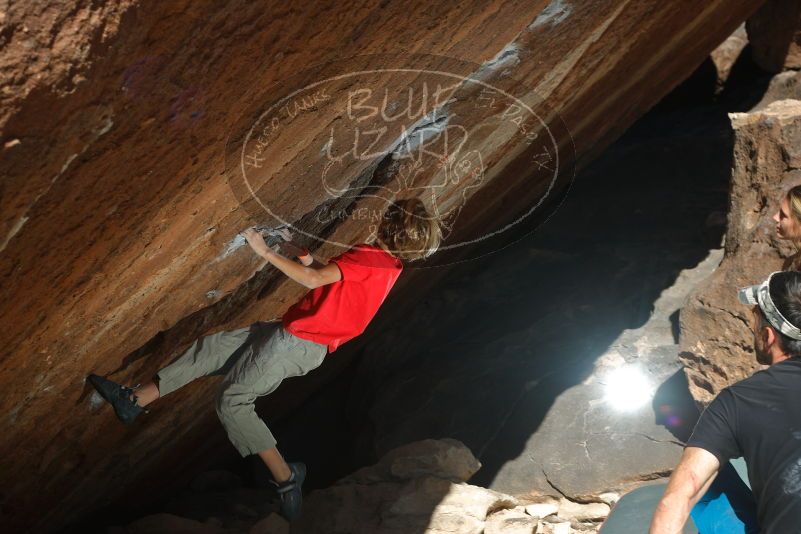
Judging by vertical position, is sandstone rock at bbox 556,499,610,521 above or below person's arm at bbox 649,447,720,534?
below

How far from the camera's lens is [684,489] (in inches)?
97.6

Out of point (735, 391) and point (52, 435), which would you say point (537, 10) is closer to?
point (735, 391)

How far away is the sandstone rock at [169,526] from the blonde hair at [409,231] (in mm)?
2253

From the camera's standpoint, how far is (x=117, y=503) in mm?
→ 5695

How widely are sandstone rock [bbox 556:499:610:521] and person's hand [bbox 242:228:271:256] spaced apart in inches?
101

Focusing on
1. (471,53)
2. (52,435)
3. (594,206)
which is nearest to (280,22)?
(471,53)

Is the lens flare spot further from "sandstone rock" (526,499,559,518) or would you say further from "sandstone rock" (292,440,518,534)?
"sandstone rock" (292,440,518,534)

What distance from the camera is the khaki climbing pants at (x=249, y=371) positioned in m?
Answer: 3.42

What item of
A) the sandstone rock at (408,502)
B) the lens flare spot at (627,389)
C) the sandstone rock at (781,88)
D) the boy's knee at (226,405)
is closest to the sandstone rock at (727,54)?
the sandstone rock at (781,88)

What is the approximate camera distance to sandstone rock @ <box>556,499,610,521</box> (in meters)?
4.57

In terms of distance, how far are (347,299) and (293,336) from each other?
293mm

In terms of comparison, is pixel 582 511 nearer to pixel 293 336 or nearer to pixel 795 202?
pixel 795 202

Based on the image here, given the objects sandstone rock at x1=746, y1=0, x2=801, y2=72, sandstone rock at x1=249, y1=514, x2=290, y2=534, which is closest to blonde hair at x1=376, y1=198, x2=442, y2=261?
sandstone rock at x1=249, y1=514, x2=290, y2=534

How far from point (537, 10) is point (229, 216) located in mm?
1454
